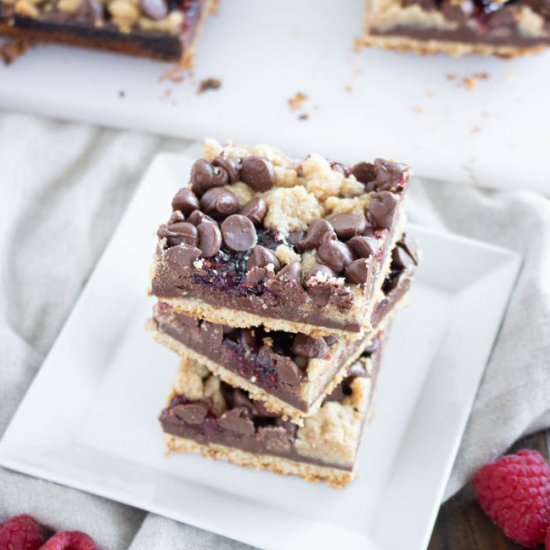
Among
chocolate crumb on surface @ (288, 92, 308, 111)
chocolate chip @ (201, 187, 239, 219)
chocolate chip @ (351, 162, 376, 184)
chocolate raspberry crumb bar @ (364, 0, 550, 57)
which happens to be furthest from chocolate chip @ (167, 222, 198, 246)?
chocolate raspberry crumb bar @ (364, 0, 550, 57)

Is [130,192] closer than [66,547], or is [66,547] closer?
[66,547]

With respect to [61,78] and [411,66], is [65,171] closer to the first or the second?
[61,78]

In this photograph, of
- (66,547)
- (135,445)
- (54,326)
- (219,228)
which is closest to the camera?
(219,228)

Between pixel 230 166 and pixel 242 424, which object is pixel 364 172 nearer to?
pixel 230 166

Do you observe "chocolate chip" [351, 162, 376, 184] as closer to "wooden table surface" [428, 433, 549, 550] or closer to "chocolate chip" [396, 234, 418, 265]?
"chocolate chip" [396, 234, 418, 265]

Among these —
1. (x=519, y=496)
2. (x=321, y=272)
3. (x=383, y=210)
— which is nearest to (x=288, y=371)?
(x=321, y=272)

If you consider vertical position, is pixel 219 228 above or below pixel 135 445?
above

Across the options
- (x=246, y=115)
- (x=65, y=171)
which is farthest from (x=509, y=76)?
(x=65, y=171)
